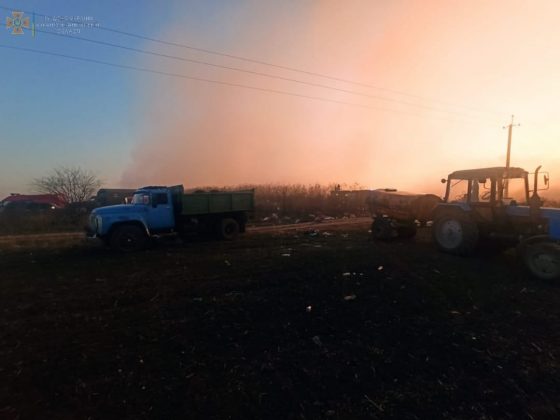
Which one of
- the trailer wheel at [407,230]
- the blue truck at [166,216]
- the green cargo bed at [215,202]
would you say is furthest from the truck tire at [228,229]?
the trailer wheel at [407,230]

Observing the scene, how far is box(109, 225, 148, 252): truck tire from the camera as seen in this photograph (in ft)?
42.7

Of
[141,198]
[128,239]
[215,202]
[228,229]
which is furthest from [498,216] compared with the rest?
[141,198]

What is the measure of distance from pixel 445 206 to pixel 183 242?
1014 cm

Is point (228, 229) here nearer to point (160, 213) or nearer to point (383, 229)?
point (160, 213)

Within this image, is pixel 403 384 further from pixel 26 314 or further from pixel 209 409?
pixel 26 314

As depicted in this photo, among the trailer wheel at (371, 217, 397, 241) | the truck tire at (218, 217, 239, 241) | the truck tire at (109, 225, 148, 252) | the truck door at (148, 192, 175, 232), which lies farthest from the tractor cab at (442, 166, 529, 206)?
the truck tire at (109, 225, 148, 252)

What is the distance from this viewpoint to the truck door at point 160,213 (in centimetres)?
1408

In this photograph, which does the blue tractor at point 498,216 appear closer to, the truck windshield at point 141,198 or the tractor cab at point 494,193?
the tractor cab at point 494,193

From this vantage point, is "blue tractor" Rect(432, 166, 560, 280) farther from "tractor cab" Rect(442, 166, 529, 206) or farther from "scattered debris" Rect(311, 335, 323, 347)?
"scattered debris" Rect(311, 335, 323, 347)

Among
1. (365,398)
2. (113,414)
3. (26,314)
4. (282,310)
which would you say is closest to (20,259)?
(26,314)

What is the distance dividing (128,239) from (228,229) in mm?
4345

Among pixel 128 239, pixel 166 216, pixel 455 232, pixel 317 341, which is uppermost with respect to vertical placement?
pixel 166 216

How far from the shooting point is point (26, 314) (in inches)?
244

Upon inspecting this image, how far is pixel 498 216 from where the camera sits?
10656 mm
